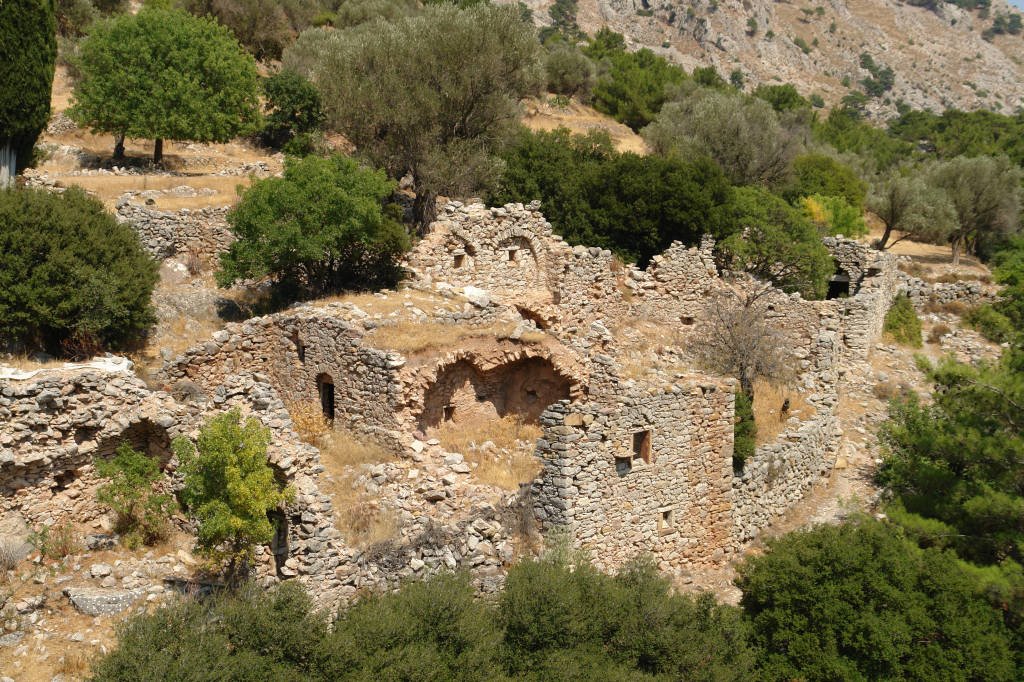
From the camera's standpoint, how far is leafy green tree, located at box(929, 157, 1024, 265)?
3909 centimetres

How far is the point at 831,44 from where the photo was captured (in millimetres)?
131500

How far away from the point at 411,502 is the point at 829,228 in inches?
1041

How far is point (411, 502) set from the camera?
41.6 ft

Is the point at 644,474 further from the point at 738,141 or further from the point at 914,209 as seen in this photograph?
the point at 738,141

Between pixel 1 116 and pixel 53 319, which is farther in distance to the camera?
pixel 1 116

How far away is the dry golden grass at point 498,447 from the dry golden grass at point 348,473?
145 centimetres

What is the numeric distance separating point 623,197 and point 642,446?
52.6 feet

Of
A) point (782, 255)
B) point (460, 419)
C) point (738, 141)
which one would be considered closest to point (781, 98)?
point (738, 141)

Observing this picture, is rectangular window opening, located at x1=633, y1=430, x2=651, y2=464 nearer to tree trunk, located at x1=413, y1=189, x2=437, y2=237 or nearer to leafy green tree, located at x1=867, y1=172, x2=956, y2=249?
tree trunk, located at x1=413, y1=189, x2=437, y2=237

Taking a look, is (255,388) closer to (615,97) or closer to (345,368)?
(345,368)

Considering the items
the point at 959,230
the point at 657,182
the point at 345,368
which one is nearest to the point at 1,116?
the point at 345,368

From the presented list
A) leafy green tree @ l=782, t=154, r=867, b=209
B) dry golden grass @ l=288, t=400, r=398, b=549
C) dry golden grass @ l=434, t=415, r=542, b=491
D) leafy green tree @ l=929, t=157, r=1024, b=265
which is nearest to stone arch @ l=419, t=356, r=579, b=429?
dry golden grass @ l=434, t=415, r=542, b=491

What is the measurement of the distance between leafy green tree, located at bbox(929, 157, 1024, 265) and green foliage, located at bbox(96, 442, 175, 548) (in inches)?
1440

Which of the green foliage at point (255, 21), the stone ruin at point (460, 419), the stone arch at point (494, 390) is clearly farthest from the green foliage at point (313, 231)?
the green foliage at point (255, 21)
